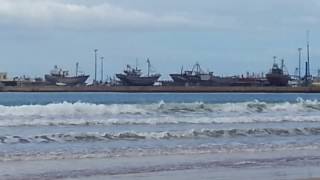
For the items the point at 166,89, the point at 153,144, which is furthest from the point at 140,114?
the point at 166,89

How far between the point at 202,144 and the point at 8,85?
104 metres

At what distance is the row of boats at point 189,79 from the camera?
126 metres

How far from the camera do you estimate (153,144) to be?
22125 mm

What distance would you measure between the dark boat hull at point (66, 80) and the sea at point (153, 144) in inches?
3611

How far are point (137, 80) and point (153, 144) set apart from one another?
10372cm

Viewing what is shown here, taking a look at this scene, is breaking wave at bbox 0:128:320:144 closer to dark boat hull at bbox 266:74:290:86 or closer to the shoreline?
the shoreline

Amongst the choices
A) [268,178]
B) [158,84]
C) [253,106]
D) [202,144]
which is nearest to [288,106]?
[253,106]

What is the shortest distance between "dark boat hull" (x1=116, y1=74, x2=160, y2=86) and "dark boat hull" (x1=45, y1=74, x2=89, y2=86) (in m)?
6.70

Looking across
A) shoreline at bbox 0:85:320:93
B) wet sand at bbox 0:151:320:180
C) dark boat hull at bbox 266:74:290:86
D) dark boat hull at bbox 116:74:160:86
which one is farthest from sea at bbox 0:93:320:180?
dark boat hull at bbox 266:74:290:86

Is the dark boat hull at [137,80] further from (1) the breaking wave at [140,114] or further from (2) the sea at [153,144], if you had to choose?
(2) the sea at [153,144]

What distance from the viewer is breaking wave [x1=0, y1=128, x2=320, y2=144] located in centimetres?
2250

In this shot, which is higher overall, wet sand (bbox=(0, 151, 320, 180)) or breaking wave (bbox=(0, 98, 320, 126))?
breaking wave (bbox=(0, 98, 320, 126))

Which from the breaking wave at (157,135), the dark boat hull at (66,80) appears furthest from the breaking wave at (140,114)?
the dark boat hull at (66,80)

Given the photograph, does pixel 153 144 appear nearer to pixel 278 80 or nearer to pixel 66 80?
pixel 278 80
